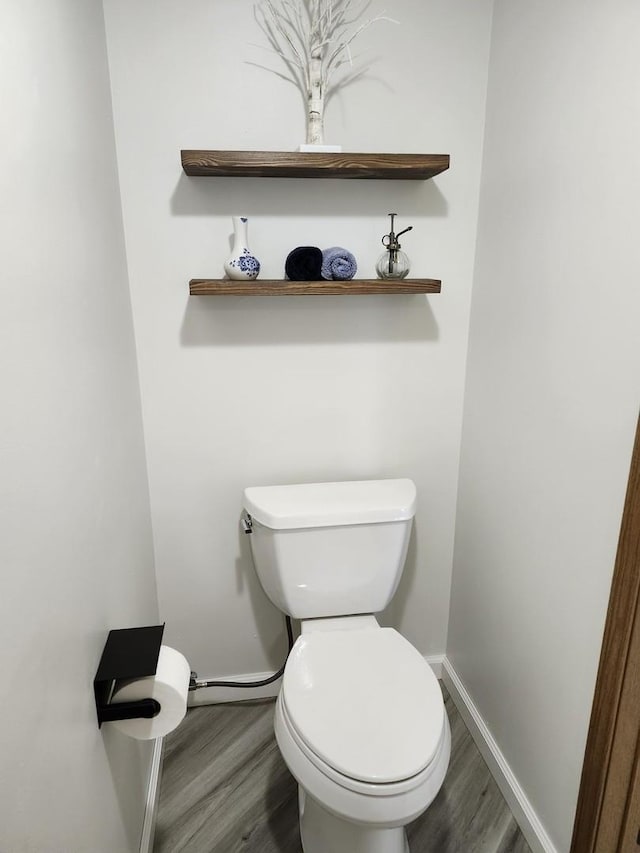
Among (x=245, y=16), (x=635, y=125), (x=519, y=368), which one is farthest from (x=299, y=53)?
(x=519, y=368)

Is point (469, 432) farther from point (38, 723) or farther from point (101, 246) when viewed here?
point (38, 723)

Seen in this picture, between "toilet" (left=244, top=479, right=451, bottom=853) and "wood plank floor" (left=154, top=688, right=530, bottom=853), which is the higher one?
"toilet" (left=244, top=479, right=451, bottom=853)

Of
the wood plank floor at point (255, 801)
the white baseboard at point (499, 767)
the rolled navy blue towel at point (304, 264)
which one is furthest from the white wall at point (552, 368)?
the rolled navy blue towel at point (304, 264)

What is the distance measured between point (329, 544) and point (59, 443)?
848 millimetres

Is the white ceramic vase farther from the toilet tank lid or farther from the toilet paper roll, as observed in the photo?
the toilet paper roll

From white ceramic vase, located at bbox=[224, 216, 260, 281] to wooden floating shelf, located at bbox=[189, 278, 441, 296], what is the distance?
21mm

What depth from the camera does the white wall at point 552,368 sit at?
104 centimetres

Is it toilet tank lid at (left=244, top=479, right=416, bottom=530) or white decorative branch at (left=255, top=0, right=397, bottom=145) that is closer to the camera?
white decorative branch at (left=255, top=0, right=397, bottom=145)

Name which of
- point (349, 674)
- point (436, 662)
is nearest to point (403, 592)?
point (436, 662)

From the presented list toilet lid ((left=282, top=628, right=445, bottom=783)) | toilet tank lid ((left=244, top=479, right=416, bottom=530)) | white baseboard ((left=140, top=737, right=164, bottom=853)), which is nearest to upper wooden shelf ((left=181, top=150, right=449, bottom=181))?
toilet tank lid ((left=244, top=479, right=416, bottom=530))

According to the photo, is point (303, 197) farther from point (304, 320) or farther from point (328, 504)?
point (328, 504)

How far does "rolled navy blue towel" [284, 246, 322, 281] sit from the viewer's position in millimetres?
1463

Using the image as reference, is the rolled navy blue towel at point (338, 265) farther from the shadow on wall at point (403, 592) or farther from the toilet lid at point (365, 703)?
the toilet lid at point (365, 703)

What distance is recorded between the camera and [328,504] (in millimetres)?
1533
